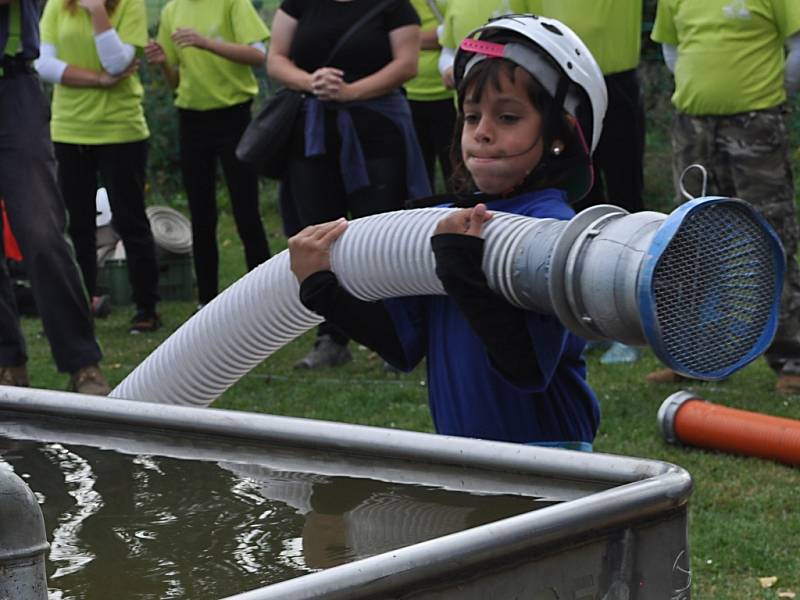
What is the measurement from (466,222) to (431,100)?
5.72 meters

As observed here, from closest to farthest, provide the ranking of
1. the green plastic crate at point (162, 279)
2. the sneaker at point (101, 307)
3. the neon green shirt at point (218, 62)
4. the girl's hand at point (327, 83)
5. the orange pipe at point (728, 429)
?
the orange pipe at point (728, 429) < the girl's hand at point (327, 83) < the neon green shirt at point (218, 62) < the sneaker at point (101, 307) < the green plastic crate at point (162, 279)

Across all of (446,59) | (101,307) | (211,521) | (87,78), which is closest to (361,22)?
(446,59)

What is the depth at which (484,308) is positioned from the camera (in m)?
2.82

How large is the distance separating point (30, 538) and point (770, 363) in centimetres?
545

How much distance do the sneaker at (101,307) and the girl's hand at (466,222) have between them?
699 cm

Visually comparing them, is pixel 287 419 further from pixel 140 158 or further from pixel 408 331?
pixel 140 158

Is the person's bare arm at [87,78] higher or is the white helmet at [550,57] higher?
the white helmet at [550,57]

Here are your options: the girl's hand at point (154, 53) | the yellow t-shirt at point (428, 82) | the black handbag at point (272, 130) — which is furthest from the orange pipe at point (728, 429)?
the girl's hand at point (154, 53)

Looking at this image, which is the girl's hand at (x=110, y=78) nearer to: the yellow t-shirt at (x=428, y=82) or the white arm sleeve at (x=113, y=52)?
the white arm sleeve at (x=113, y=52)

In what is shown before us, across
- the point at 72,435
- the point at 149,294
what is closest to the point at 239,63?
the point at 149,294

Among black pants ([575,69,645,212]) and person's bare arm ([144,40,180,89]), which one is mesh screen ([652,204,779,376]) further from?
person's bare arm ([144,40,180,89])

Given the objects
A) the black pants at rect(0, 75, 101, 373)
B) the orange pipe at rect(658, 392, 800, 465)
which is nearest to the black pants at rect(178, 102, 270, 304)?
the black pants at rect(0, 75, 101, 373)

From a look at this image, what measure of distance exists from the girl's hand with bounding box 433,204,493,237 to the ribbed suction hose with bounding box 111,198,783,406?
0.02 metres

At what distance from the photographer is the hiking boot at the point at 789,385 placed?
21.1 feet
